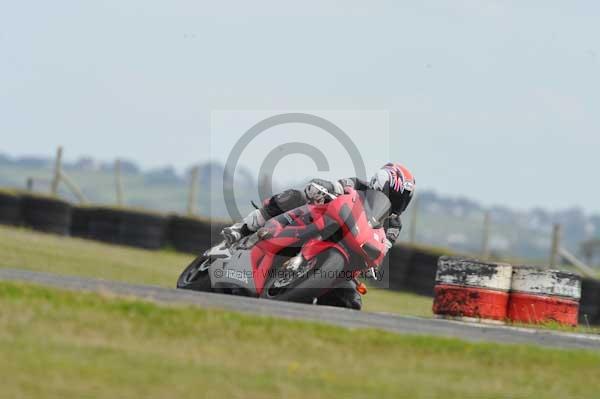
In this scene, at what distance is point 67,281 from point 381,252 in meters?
2.95

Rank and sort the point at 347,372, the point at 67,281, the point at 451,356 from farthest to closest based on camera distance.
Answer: the point at 67,281
the point at 451,356
the point at 347,372

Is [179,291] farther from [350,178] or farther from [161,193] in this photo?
[161,193]

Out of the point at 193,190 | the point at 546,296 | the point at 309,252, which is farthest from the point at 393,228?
the point at 193,190

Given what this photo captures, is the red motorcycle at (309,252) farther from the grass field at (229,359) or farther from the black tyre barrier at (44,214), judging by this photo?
the black tyre barrier at (44,214)

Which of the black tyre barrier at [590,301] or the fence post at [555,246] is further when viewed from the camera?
the fence post at [555,246]

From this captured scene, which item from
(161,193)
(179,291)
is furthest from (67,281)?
(161,193)

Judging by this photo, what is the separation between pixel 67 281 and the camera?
9031 millimetres

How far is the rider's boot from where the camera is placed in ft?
37.0

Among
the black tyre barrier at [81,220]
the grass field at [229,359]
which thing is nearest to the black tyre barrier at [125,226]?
the black tyre barrier at [81,220]

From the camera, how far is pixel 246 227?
37.4ft

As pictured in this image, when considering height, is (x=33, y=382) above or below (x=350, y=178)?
below

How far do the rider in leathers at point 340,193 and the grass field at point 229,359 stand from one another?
3128mm

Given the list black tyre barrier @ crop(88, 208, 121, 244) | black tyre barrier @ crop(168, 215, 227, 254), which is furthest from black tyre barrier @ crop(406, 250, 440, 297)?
black tyre barrier @ crop(88, 208, 121, 244)

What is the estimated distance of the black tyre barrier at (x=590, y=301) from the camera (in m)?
20.5
